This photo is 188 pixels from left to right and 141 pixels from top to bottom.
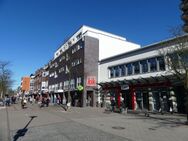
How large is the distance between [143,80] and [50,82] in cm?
3788

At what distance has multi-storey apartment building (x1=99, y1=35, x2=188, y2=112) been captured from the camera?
2239 centimetres

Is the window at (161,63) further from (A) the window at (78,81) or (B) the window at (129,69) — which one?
(A) the window at (78,81)

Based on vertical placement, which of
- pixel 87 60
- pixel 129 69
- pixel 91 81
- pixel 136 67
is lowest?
pixel 91 81

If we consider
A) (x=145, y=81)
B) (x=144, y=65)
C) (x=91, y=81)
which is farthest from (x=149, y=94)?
(x=91, y=81)

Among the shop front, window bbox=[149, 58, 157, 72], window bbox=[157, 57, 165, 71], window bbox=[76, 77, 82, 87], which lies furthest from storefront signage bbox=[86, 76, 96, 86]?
window bbox=[157, 57, 165, 71]

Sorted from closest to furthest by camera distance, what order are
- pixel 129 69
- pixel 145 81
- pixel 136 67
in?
pixel 145 81 → pixel 136 67 → pixel 129 69

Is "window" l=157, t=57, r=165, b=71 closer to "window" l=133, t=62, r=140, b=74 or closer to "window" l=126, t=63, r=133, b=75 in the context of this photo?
"window" l=133, t=62, r=140, b=74

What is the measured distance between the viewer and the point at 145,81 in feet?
84.4

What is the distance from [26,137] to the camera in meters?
9.98

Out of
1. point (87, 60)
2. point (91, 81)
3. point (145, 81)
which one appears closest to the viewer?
point (145, 81)

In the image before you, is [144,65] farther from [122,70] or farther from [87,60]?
[87,60]

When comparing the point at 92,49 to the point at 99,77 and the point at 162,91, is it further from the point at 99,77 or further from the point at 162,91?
the point at 162,91

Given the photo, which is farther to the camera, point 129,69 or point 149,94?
point 129,69

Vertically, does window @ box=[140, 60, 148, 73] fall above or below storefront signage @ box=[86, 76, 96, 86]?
above
